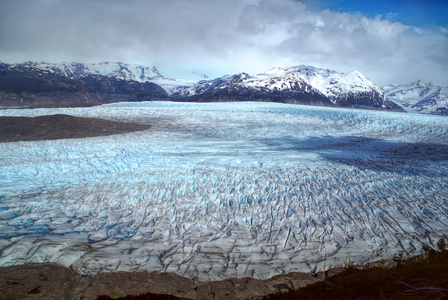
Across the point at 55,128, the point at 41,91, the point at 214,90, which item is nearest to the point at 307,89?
the point at 214,90

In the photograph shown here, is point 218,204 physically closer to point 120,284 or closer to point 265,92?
point 120,284

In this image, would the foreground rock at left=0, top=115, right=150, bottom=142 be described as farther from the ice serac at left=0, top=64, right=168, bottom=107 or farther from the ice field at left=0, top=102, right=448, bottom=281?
the ice serac at left=0, top=64, right=168, bottom=107

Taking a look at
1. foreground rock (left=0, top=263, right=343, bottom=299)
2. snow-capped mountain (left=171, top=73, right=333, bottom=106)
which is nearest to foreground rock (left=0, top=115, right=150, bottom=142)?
foreground rock (left=0, top=263, right=343, bottom=299)

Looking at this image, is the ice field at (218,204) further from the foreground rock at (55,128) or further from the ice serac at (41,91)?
the ice serac at (41,91)

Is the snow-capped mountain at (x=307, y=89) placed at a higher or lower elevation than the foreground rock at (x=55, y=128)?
higher

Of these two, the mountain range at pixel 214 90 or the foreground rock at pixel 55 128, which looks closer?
the foreground rock at pixel 55 128

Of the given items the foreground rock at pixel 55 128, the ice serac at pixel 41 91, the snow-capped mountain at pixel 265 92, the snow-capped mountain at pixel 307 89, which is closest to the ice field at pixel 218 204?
the foreground rock at pixel 55 128
